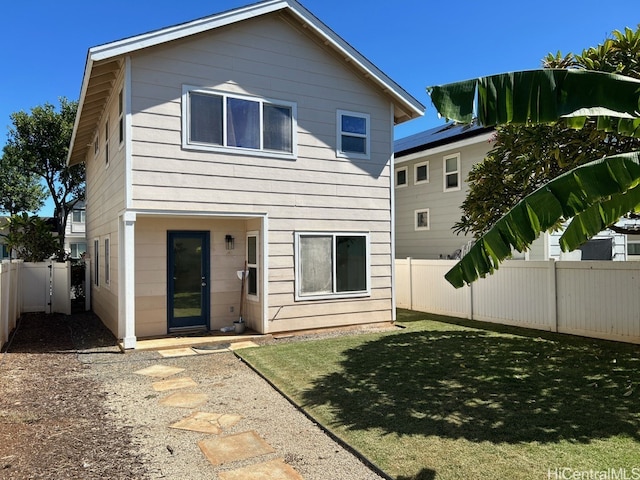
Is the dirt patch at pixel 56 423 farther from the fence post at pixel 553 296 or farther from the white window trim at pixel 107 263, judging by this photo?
the fence post at pixel 553 296

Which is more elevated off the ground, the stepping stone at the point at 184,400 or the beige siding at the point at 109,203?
the beige siding at the point at 109,203

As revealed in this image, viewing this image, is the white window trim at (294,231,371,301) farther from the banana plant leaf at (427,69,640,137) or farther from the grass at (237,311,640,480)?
the banana plant leaf at (427,69,640,137)

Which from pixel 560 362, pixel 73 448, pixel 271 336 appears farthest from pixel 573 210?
pixel 271 336

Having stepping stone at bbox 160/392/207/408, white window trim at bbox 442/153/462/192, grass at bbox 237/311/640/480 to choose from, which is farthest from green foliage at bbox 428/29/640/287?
white window trim at bbox 442/153/462/192

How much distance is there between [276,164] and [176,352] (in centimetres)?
437

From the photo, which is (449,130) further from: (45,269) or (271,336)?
(45,269)

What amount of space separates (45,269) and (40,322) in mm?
2164

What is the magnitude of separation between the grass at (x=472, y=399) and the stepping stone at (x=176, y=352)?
1122 millimetres

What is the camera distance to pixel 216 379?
22.1ft

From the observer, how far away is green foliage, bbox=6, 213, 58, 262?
14.8m

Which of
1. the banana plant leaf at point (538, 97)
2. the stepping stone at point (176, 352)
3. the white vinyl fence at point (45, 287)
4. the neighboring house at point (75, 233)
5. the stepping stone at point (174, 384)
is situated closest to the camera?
the banana plant leaf at point (538, 97)

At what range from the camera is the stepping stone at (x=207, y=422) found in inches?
189

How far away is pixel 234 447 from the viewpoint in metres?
4.32

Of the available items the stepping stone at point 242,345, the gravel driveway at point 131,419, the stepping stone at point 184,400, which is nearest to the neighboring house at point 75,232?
the gravel driveway at point 131,419
